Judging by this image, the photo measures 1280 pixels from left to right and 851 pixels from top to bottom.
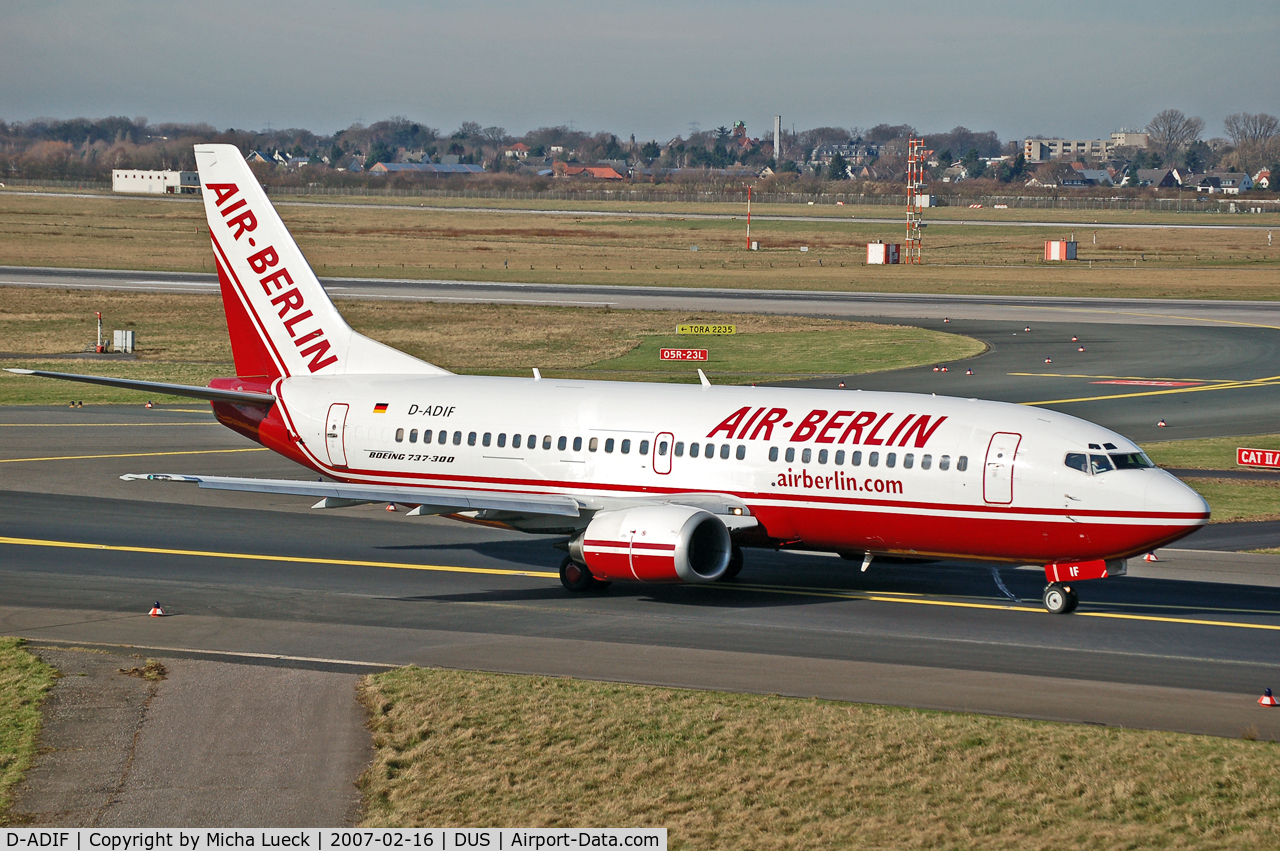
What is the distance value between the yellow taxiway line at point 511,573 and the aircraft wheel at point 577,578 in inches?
77.3

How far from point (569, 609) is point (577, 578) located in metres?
1.60

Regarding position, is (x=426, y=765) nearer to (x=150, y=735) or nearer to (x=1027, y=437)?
(x=150, y=735)

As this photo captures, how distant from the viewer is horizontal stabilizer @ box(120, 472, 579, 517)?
28672 millimetres

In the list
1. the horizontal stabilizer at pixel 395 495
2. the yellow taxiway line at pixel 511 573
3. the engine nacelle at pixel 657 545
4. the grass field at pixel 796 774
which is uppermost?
the horizontal stabilizer at pixel 395 495

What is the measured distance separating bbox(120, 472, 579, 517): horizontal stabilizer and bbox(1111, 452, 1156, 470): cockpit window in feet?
38.0

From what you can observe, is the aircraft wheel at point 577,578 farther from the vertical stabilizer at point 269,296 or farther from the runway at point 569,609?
the vertical stabilizer at point 269,296

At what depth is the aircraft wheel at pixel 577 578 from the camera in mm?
30703

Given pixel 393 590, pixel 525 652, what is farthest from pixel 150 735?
pixel 393 590

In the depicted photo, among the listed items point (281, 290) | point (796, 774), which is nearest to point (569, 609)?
point (796, 774)

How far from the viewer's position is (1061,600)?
28781 mm

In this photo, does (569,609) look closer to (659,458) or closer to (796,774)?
(659,458)


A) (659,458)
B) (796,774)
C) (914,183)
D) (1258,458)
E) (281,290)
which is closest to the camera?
(796,774)

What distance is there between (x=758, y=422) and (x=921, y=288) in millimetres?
85893

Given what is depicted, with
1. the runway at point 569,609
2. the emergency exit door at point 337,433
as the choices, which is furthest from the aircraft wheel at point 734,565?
the emergency exit door at point 337,433
